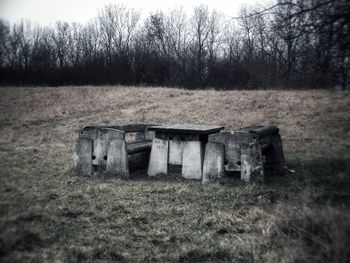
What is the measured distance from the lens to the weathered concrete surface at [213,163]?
6305mm

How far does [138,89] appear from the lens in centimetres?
2342

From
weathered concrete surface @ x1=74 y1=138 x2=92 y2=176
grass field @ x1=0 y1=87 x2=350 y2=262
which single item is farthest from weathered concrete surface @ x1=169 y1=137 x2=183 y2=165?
weathered concrete surface @ x1=74 y1=138 x2=92 y2=176

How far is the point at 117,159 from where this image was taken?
22.2 feet

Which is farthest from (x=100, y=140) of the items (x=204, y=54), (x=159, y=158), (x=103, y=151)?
(x=204, y=54)

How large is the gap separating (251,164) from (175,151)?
1.64 m

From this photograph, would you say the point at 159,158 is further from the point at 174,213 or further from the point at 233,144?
the point at 174,213

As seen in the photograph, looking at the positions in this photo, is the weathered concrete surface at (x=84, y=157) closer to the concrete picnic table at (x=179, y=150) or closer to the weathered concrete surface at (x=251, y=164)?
the concrete picnic table at (x=179, y=150)

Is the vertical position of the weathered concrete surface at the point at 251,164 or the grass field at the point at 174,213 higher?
the weathered concrete surface at the point at 251,164

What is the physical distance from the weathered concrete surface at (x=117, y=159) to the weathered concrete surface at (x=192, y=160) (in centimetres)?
122

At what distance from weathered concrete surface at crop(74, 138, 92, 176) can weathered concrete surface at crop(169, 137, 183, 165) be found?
1769mm

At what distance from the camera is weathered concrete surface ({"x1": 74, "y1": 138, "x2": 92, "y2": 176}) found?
705 centimetres

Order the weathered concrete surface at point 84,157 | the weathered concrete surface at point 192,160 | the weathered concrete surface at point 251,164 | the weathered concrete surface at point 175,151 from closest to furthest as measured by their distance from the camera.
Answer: the weathered concrete surface at point 251,164
the weathered concrete surface at point 192,160
the weathered concrete surface at point 175,151
the weathered concrete surface at point 84,157

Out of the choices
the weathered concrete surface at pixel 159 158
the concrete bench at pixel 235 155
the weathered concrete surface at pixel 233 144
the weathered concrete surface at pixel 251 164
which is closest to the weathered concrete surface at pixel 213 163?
the concrete bench at pixel 235 155

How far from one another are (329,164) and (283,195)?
9.41 feet
